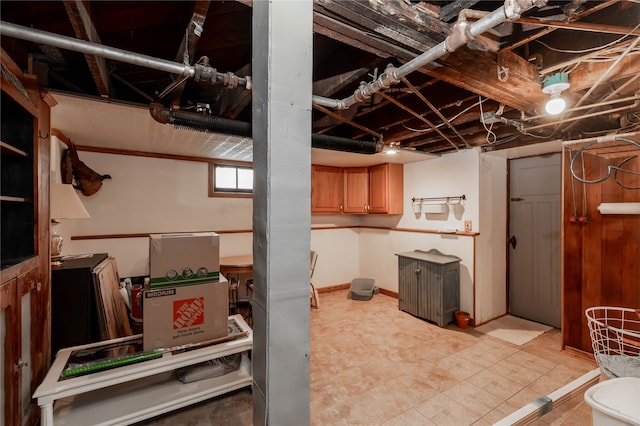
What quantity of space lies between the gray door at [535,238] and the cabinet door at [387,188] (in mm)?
1467

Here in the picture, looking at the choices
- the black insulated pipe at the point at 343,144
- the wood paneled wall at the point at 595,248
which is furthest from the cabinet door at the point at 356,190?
the wood paneled wall at the point at 595,248

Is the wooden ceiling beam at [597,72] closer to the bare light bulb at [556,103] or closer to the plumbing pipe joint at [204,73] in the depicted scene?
the bare light bulb at [556,103]

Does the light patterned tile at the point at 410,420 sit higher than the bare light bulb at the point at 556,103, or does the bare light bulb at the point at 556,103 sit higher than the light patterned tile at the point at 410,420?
the bare light bulb at the point at 556,103

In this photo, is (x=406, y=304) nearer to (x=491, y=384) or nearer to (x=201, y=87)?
(x=491, y=384)

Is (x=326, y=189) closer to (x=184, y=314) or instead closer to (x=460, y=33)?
(x=184, y=314)

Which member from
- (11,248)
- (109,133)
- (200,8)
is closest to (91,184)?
(109,133)

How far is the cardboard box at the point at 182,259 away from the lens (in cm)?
189

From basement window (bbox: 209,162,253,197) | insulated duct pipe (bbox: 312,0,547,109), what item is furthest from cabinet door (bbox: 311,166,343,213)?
insulated duct pipe (bbox: 312,0,547,109)

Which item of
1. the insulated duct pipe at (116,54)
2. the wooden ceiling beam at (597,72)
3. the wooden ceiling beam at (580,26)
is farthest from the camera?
the wooden ceiling beam at (597,72)

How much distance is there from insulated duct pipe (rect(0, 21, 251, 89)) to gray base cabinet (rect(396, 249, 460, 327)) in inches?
117

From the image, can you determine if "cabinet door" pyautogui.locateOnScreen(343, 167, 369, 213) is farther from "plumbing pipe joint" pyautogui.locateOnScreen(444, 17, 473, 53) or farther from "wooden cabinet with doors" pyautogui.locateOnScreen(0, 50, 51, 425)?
"wooden cabinet with doors" pyautogui.locateOnScreen(0, 50, 51, 425)

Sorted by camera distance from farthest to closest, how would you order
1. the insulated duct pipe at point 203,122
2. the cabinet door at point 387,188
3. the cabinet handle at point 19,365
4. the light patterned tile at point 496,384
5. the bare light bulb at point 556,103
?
the cabinet door at point 387,188 → the light patterned tile at point 496,384 → the insulated duct pipe at point 203,122 → the bare light bulb at point 556,103 → the cabinet handle at point 19,365

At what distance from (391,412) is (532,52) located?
8.46ft

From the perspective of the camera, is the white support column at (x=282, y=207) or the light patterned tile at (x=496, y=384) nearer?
the white support column at (x=282, y=207)
